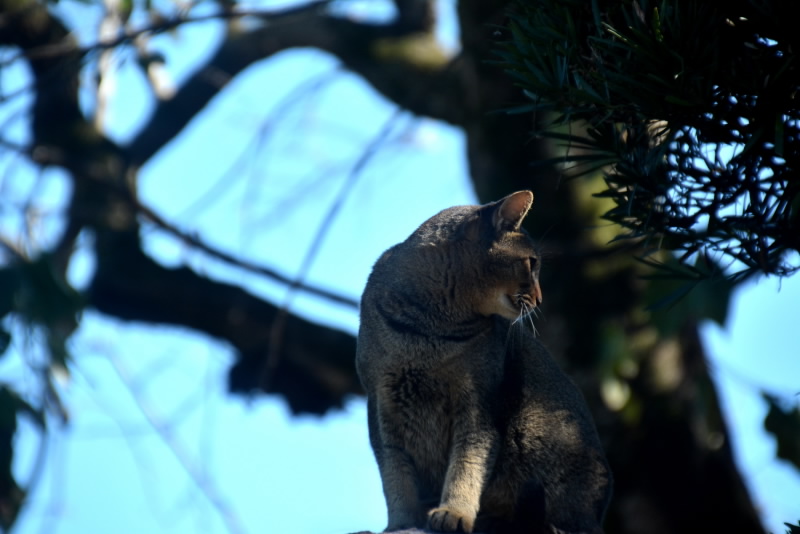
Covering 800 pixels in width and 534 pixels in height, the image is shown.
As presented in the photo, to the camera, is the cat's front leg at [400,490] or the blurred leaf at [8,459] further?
the blurred leaf at [8,459]

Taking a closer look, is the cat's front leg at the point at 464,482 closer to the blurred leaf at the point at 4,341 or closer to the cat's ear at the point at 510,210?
the cat's ear at the point at 510,210

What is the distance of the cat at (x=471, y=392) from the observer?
325 centimetres

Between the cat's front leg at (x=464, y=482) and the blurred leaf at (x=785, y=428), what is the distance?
2452mm

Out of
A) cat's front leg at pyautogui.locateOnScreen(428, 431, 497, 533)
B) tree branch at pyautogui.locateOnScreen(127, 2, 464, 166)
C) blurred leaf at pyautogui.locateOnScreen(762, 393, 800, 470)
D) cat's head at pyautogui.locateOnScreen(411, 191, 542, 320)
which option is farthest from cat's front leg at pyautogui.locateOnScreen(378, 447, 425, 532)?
tree branch at pyautogui.locateOnScreen(127, 2, 464, 166)

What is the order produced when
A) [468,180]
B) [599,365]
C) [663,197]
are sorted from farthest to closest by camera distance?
[468,180] → [599,365] → [663,197]

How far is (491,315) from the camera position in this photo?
355 cm

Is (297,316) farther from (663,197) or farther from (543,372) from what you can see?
(663,197)

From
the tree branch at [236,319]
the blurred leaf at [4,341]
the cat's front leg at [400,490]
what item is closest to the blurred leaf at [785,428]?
the cat's front leg at [400,490]

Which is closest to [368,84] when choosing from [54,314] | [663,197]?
[54,314]

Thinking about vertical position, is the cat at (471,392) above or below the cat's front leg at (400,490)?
above

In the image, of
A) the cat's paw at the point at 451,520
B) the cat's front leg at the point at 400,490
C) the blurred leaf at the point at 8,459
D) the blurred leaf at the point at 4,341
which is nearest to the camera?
the cat's paw at the point at 451,520

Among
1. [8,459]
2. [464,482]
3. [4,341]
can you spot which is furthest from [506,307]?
[8,459]

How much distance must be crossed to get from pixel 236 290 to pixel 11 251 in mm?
2060

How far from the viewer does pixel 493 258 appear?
3510 millimetres
